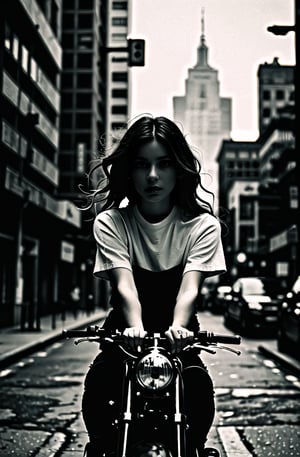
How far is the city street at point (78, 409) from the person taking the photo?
6336 mm

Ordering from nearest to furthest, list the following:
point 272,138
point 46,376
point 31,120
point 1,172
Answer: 1. point 46,376
2. point 1,172
3. point 31,120
4. point 272,138

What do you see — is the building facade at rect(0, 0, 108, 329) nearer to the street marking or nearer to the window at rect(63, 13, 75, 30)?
the window at rect(63, 13, 75, 30)

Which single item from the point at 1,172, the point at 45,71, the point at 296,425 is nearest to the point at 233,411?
the point at 296,425

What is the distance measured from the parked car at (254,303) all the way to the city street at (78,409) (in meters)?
7.19

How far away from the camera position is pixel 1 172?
78.1 ft

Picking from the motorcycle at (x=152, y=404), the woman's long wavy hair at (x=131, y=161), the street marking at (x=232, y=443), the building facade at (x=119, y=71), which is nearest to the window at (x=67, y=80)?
the building facade at (x=119, y=71)

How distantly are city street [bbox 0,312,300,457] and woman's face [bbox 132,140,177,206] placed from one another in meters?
3.27

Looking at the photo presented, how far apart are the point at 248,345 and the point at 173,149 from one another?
53.8ft

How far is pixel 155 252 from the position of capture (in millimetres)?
3188

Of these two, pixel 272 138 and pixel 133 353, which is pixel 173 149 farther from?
pixel 272 138

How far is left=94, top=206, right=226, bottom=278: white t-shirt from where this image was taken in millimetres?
3152

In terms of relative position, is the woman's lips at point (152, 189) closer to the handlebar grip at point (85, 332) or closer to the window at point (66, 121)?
the handlebar grip at point (85, 332)

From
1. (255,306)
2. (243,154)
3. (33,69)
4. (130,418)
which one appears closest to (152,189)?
(130,418)

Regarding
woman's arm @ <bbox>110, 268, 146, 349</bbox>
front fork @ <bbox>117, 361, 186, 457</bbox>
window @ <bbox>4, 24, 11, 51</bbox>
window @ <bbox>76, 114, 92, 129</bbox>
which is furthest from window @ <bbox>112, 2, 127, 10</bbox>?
front fork @ <bbox>117, 361, 186, 457</bbox>
